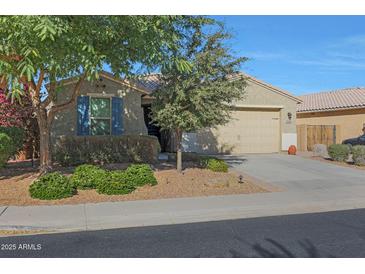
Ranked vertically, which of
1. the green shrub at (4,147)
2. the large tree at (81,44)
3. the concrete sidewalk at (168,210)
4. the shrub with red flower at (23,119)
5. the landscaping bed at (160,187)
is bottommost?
the concrete sidewalk at (168,210)

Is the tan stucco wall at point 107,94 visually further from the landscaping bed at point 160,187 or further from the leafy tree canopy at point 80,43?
the leafy tree canopy at point 80,43

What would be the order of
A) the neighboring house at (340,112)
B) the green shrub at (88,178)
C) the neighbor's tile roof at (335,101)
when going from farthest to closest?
the neighbor's tile roof at (335,101)
the neighboring house at (340,112)
the green shrub at (88,178)

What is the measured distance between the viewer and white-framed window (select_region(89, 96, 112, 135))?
15203mm

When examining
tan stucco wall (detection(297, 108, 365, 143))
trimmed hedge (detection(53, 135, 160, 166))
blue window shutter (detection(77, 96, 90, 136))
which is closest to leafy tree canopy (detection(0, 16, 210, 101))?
trimmed hedge (detection(53, 135, 160, 166))

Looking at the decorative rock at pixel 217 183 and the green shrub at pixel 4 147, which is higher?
the green shrub at pixel 4 147

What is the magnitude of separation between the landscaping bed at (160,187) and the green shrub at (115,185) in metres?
0.12

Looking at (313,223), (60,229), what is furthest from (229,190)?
(60,229)

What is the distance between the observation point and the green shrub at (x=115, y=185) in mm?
9383

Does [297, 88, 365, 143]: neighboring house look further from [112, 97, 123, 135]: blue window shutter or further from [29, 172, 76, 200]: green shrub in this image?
[29, 172, 76, 200]: green shrub

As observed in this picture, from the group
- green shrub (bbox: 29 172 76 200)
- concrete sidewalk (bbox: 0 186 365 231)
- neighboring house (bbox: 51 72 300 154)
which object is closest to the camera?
concrete sidewalk (bbox: 0 186 365 231)

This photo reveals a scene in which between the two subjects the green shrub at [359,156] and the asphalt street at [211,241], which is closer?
the asphalt street at [211,241]

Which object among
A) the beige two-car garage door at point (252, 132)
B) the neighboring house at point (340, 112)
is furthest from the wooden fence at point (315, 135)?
the beige two-car garage door at point (252, 132)

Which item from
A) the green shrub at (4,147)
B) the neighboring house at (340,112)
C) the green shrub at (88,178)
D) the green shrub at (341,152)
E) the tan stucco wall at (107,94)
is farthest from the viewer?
the neighboring house at (340,112)

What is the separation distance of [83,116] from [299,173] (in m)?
8.61
